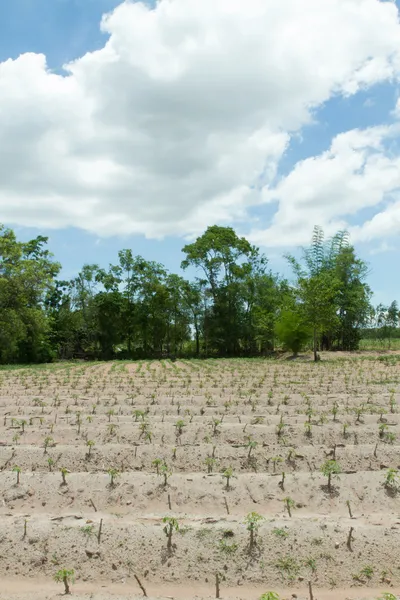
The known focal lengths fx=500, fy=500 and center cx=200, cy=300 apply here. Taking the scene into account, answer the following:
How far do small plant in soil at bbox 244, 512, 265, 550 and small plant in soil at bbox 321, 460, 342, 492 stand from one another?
1.23 metres

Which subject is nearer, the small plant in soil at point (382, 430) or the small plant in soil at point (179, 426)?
the small plant in soil at point (382, 430)

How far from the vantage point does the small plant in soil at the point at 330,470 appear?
6.23m

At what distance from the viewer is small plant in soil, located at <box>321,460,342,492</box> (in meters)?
6.23

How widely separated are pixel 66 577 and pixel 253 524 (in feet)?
6.06

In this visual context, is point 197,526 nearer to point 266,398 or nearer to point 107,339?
point 266,398

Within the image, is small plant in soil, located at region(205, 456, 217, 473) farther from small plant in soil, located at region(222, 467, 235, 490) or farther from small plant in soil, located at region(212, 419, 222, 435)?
Result: small plant in soil, located at region(212, 419, 222, 435)

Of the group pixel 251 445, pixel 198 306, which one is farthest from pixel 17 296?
pixel 251 445

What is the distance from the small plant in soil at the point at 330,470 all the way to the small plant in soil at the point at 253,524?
48.3 inches

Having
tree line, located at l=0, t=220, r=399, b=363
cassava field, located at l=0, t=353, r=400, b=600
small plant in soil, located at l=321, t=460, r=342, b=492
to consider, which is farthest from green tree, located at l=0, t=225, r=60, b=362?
small plant in soil, located at l=321, t=460, r=342, b=492

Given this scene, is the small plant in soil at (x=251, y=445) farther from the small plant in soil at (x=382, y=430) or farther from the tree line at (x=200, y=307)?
the tree line at (x=200, y=307)

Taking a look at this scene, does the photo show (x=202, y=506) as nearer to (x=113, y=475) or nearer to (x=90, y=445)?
(x=113, y=475)

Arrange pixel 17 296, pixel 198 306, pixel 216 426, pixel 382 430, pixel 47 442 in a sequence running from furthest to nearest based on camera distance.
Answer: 1. pixel 198 306
2. pixel 17 296
3. pixel 216 426
4. pixel 382 430
5. pixel 47 442

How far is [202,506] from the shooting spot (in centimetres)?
591

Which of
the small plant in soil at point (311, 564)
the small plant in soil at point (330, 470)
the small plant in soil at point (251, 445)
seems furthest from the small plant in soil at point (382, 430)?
the small plant in soil at point (311, 564)
